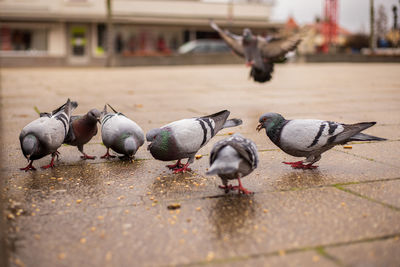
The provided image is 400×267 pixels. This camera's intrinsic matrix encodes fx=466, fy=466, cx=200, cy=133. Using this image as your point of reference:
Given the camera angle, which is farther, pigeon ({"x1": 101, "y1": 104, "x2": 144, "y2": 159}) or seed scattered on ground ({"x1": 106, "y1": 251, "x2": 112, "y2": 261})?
pigeon ({"x1": 101, "y1": 104, "x2": 144, "y2": 159})

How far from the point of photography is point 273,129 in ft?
11.3

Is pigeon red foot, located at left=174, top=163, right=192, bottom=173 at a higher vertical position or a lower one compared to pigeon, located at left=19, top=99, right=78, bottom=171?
lower

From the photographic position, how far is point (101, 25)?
33.9 meters

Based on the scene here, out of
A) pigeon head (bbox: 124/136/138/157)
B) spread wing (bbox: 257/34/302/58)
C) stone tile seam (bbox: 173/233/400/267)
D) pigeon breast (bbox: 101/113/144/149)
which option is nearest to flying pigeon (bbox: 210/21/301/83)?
spread wing (bbox: 257/34/302/58)

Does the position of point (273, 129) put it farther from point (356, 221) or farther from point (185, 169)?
point (356, 221)

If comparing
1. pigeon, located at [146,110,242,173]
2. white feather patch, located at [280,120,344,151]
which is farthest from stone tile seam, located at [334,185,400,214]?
pigeon, located at [146,110,242,173]

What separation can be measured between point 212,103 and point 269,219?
5802 mm

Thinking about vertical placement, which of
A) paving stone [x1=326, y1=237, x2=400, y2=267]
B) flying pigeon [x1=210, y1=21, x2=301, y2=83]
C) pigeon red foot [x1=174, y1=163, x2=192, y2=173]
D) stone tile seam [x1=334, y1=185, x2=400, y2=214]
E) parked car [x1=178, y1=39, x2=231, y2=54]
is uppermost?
parked car [x1=178, y1=39, x2=231, y2=54]

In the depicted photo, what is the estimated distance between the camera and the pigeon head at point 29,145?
3.36 meters

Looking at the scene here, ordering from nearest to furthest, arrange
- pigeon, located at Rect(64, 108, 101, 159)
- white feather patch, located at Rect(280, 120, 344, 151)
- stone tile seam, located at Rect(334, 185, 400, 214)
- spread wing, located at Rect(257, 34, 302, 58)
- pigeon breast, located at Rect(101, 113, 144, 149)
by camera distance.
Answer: stone tile seam, located at Rect(334, 185, 400, 214) < white feather patch, located at Rect(280, 120, 344, 151) < pigeon breast, located at Rect(101, 113, 144, 149) < pigeon, located at Rect(64, 108, 101, 159) < spread wing, located at Rect(257, 34, 302, 58)

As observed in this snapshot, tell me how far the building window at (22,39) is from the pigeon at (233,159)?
31.7m

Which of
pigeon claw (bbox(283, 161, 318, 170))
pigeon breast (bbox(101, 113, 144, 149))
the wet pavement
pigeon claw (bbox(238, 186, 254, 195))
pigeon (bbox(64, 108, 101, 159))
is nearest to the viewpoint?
the wet pavement

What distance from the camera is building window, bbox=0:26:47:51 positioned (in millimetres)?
31109

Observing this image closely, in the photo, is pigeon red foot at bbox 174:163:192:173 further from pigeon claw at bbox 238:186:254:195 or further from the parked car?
the parked car
